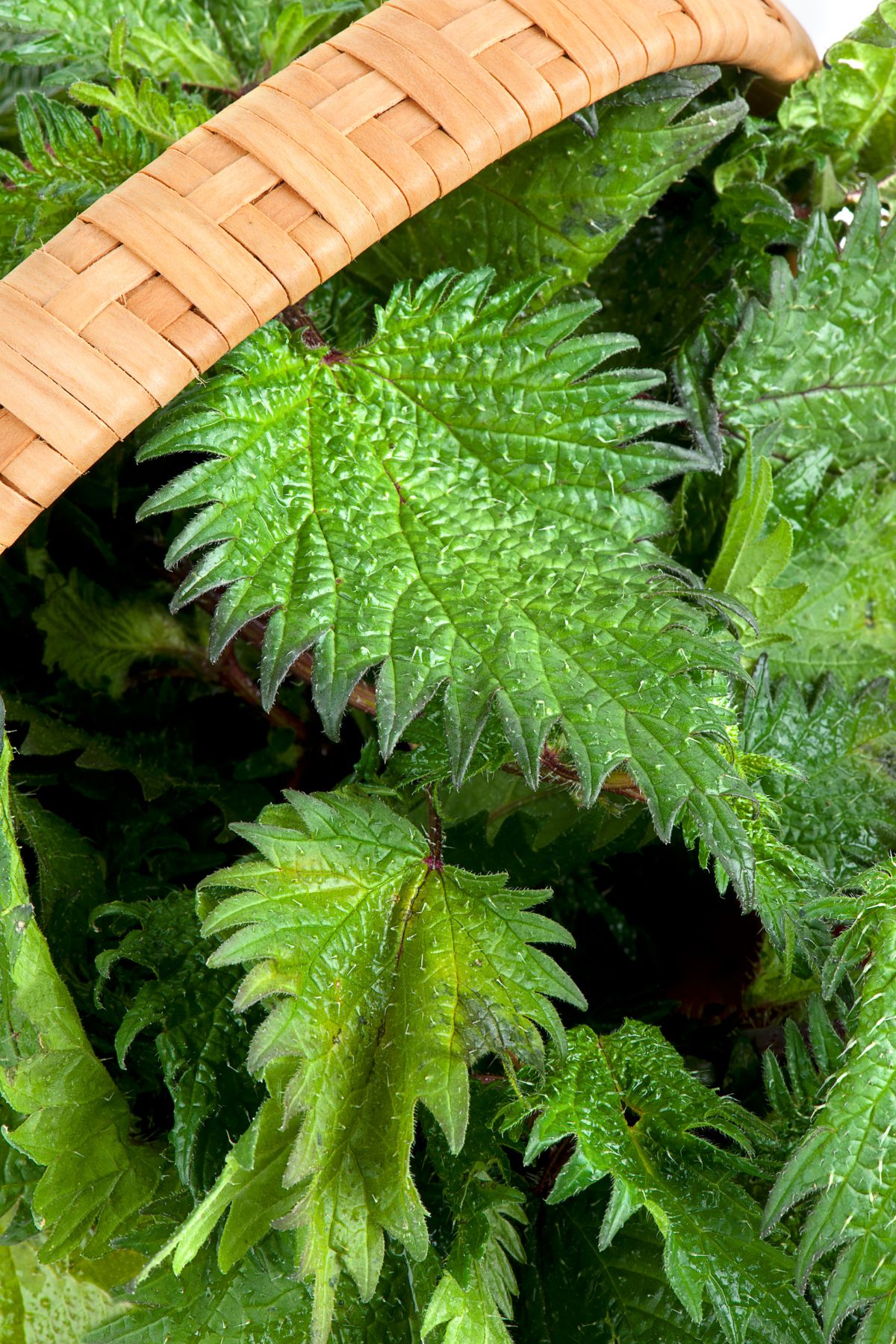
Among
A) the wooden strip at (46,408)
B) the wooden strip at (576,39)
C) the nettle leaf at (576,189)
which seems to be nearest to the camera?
the wooden strip at (46,408)

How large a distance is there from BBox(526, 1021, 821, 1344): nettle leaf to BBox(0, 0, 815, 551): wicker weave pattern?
0.43 meters

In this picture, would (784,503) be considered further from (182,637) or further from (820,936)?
(182,637)

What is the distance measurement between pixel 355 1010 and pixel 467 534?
0.92ft

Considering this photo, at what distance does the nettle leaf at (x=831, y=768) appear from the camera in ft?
2.46

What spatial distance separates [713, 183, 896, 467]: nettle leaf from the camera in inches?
31.0

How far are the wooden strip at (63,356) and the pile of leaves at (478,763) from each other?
57mm

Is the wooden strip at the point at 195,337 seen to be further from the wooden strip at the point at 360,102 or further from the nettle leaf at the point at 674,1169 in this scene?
the nettle leaf at the point at 674,1169

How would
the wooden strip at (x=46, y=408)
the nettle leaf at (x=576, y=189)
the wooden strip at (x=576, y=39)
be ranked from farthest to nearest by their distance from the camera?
the nettle leaf at (x=576, y=189) → the wooden strip at (x=576, y=39) → the wooden strip at (x=46, y=408)

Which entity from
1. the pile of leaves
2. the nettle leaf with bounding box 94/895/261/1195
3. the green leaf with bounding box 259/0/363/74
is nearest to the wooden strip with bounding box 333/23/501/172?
the pile of leaves

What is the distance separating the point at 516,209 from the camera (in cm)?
75

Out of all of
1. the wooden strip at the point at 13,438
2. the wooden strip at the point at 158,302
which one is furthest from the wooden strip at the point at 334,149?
the wooden strip at the point at 13,438

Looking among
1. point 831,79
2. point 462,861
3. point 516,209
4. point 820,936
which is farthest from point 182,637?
point 831,79

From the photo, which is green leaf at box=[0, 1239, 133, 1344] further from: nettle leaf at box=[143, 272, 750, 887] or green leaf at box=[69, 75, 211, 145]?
green leaf at box=[69, 75, 211, 145]

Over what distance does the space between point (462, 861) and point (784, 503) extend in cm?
37
